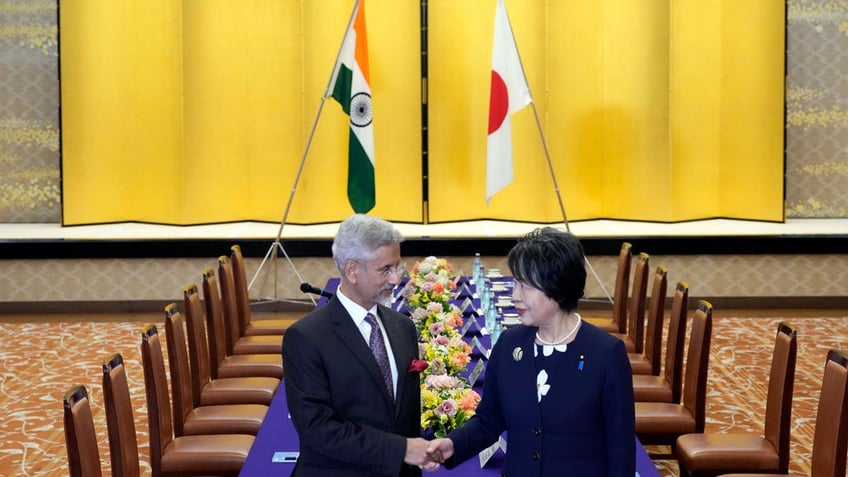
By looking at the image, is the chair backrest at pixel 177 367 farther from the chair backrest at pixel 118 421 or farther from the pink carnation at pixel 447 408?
the pink carnation at pixel 447 408

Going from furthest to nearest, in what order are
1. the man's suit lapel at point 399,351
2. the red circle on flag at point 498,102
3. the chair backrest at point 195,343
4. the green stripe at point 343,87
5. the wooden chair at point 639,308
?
the green stripe at point 343,87 < the red circle on flag at point 498,102 < the wooden chair at point 639,308 < the chair backrest at point 195,343 < the man's suit lapel at point 399,351

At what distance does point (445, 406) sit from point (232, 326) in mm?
2858

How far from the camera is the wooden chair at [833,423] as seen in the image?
129 inches

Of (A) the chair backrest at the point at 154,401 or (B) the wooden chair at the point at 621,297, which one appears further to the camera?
(B) the wooden chair at the point at 621,297

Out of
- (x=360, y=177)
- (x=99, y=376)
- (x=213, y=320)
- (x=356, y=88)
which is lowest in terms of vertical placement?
(x=99, y=376)

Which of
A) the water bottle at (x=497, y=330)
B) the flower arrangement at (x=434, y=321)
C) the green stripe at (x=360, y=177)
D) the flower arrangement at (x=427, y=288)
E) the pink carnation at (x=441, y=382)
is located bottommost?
the water bottle at (x=497, y=330)

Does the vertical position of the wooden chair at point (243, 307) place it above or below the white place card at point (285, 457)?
above

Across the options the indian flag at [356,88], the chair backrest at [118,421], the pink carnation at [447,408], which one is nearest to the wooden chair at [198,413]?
the chair backrest at [118,421]

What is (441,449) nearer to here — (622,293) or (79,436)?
(79,436)

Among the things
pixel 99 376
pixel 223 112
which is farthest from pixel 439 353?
pixel 223 112

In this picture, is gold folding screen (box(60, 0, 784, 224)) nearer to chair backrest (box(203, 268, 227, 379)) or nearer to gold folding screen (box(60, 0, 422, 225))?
gold folding screen (box(60, 0, 422, 225))

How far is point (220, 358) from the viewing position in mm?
5289

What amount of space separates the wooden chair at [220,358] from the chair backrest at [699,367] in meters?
1.93

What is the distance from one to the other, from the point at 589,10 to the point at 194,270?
160 inches
